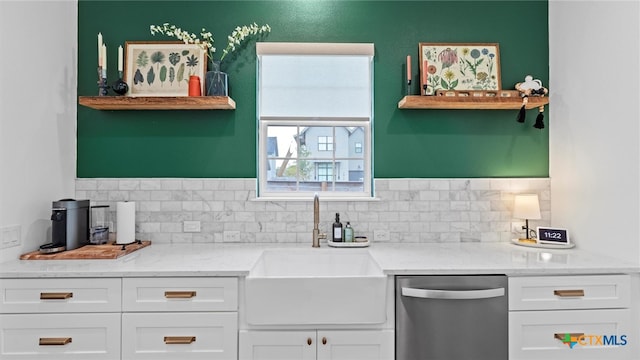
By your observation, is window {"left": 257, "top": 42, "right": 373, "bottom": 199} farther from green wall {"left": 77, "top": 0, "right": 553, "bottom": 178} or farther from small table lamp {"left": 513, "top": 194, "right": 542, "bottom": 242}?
small table lamp {"left": 513, "top": 194, "right": 542, "bottom": 242}

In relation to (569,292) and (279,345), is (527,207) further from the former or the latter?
(279,345)

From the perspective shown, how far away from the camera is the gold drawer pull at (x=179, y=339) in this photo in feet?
6.25

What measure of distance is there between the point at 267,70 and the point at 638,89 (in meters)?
2.16

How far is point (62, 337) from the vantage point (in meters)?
1.91

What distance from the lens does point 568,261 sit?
2.11 metres

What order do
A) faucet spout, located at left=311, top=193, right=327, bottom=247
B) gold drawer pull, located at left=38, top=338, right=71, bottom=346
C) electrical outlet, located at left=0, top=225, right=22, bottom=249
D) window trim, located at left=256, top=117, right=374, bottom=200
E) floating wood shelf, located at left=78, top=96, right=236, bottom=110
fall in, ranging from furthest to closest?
window trim, located at left=256, top=117, right=374, bottom=200 < faucet spout, located at left=311, top=193, right=327, bottom=247 < floating wood shelf, located at left=78, top=96, right=236, bottom=110 < electrical outlet, located at left=0, top=225, right=22, bottom=249 < gold drawer pull, located at left=38, top=338, right=71, bottom=346

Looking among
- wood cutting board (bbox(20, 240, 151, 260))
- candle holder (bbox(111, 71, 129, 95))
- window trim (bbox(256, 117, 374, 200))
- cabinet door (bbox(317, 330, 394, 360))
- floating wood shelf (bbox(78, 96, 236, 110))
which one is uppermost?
candle holder (bbox(111, 71, 129, 95))

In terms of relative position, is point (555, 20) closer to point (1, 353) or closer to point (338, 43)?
point (338, 43)

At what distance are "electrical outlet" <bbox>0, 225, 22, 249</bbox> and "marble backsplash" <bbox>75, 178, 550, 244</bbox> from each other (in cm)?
54

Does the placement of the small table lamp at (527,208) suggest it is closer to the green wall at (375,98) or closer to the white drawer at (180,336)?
the green wall at (375,98)

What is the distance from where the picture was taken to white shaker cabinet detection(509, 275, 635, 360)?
6.44ft

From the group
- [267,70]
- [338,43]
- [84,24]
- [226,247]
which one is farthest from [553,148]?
[84,24]

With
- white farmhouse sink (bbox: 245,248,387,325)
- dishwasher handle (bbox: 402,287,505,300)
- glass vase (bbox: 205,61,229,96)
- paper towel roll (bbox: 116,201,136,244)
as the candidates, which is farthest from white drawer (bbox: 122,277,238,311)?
glass vase (bbox: 205,61,229,96)

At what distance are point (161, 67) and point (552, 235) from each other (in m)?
2.79
